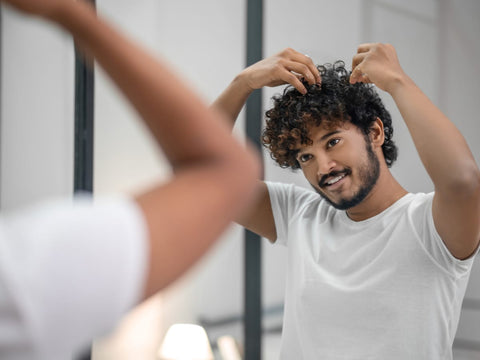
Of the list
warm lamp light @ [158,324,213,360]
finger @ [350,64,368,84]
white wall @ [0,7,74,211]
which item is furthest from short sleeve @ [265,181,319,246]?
white wall @ [0,7,74,211]

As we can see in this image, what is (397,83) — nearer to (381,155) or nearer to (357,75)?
(357,75)

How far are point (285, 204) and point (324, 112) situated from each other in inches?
10.9

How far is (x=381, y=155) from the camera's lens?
1.11 meters

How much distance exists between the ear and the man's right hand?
0.55 feet

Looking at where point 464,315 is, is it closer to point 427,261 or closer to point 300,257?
point 427,261

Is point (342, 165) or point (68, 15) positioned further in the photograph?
point (342, 165)

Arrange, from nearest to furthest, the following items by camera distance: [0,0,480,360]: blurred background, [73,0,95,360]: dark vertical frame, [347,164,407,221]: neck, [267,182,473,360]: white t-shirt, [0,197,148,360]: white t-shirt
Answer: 1. [0,197,148,360]: white t-shirt
2. [267,182,473,360]: white t-shirt
3. [347,164,407,221]: neck
4. [0,0,480,360]: blurred background
5. [73,0,95,360]: dark vertical frame

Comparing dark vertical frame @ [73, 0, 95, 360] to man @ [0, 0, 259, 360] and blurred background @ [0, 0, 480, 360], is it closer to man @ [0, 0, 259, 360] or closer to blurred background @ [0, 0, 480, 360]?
blurred background @ [0, 0, 480, 360]

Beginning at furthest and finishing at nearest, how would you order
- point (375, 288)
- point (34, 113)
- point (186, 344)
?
1. point (34, 113)
2. point (186, 344)
3. point (375, 288)

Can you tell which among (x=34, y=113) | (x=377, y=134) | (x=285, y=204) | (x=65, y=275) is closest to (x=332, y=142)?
(x=377, y=134)

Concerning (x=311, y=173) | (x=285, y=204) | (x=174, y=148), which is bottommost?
(x=285, y=204)

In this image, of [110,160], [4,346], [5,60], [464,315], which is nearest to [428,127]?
[464,315]

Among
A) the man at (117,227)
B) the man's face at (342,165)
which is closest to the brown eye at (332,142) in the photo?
the man's face at (342,165)

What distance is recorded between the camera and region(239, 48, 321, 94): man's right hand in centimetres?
108
